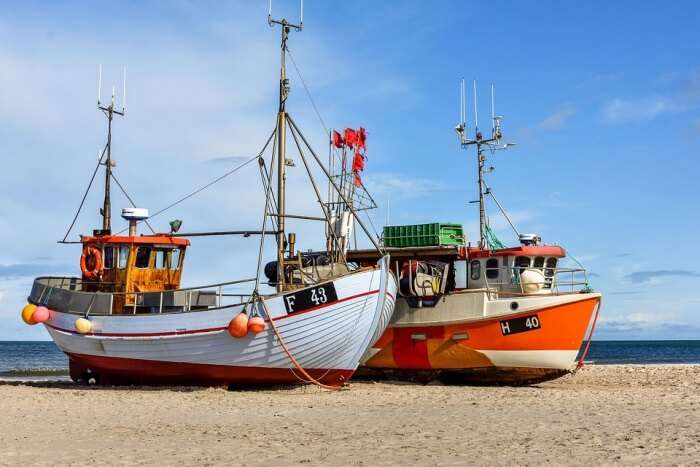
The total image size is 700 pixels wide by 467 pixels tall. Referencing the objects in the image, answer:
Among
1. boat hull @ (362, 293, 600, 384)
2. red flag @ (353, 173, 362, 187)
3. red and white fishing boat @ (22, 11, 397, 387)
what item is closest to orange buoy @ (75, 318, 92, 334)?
red and white fishing boat @ (22, 11, 397, 387)

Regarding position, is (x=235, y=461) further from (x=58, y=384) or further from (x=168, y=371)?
(x=58, y=384)

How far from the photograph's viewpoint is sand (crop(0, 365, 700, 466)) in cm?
1069

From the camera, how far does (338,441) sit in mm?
12070

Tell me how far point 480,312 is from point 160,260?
33.9 feet

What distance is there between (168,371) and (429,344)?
25.5 feet

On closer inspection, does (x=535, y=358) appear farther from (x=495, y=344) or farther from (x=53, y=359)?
(x=53, y=359)

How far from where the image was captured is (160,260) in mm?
23688

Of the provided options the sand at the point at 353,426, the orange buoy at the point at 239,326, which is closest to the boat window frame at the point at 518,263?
the sand at the point at 353,426

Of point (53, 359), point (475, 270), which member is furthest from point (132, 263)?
point (53, 359)

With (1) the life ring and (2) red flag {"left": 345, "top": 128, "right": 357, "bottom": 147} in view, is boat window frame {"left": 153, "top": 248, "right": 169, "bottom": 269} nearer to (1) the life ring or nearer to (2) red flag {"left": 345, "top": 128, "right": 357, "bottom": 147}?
(1) the life ring

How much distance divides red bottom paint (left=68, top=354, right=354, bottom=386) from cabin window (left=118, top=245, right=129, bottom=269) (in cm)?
296

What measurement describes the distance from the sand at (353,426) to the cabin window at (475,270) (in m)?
3.62

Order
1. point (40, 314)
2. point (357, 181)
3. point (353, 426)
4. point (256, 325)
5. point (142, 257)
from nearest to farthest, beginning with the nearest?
1. point (353, 426)
2. point (256, 325)
3. point (40, 314)
4. point (142, 257)
5. point (357, 181)

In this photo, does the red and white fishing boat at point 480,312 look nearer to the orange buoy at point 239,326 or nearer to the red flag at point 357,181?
the red flag at point 357,181
